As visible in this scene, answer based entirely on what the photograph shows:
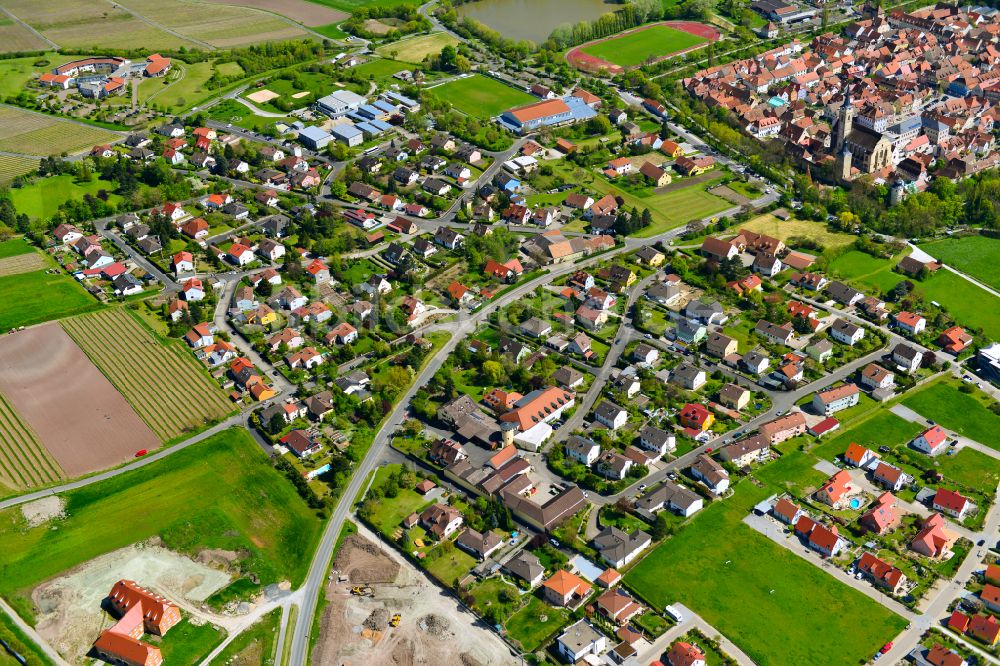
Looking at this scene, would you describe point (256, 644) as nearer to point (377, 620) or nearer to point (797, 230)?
point (377, 620)

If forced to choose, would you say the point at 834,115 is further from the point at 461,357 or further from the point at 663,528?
the point at 663,528

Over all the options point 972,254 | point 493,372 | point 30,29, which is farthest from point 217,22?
point 972,254

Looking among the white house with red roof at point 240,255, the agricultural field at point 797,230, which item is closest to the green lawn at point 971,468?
the agricultural field at point 797,230

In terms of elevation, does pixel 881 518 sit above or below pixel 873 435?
above

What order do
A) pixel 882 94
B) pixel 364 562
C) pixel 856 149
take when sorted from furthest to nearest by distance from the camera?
pixel 882 94
pixel 856 149
pixel 364 562

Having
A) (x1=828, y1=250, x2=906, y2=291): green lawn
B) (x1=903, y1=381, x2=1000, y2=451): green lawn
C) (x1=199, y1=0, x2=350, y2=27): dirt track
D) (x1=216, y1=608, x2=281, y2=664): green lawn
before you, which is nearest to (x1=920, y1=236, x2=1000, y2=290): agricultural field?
(x1=828, y1=250, x2=906, y2=291): green lawn

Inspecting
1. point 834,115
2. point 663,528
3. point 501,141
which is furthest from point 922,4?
point 663,528

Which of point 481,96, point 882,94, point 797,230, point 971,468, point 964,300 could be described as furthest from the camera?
point 481,96
